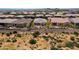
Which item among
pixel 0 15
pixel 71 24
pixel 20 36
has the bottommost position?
pixel 20 36
